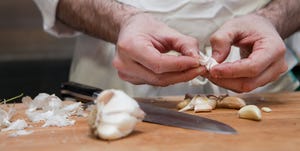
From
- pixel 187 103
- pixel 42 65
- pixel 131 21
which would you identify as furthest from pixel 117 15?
pixel 42 65

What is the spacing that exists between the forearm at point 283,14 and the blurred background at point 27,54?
71 cm

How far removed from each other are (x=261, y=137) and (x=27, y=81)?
0.96m

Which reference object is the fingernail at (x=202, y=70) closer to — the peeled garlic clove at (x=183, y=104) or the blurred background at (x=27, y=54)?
the peeled garlic clove at (x=183, y=104)

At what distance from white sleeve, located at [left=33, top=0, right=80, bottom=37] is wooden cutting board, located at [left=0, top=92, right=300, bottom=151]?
39 cm

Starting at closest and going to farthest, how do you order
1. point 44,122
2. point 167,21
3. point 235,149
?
point 235,149 < point 44,122 < point 167,21

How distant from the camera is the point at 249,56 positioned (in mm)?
722

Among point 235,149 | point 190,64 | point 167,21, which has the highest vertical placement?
point 167,21

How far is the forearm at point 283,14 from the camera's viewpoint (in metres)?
0.89

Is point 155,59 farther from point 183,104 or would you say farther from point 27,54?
point 27,54

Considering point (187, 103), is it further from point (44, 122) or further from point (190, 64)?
point (44, 122)

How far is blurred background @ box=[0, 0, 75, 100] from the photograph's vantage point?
4.41 ft

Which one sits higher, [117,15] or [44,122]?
[117,15]

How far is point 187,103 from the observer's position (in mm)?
752

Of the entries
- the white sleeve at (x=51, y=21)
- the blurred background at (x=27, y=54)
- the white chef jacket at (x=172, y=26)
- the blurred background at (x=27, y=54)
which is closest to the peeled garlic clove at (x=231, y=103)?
the white chef jacket at (x=172, y=26)
